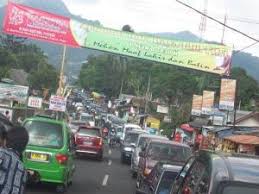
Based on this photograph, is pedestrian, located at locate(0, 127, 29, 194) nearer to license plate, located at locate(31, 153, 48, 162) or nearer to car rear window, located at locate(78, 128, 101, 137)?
license plate, located at locate(31, 153, 48, 162)

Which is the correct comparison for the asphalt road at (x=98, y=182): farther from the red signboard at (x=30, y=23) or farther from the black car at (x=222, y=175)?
the black car at (x=222, y=175)

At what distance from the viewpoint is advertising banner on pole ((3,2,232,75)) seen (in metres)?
31.7

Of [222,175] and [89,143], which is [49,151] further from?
[89,143]

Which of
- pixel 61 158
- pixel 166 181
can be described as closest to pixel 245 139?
pixel 61 158

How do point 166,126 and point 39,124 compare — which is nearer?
point 39,124

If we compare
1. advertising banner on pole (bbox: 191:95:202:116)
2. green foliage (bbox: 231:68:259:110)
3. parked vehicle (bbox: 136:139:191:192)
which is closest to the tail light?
parked vehicle (bbox: 136:139:191:192)

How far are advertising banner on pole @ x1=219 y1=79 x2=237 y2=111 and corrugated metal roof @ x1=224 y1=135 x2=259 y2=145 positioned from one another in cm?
211

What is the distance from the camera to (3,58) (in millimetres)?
86625

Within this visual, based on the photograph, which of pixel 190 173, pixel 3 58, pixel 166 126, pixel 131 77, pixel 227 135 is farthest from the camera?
pixel 131 77

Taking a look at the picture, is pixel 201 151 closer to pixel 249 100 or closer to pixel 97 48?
pixel 97 48

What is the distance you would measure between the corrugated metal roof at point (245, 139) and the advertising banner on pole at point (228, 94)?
211cm

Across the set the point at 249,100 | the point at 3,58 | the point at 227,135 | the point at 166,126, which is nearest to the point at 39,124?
the point at 227,135

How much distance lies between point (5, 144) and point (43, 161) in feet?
34.6

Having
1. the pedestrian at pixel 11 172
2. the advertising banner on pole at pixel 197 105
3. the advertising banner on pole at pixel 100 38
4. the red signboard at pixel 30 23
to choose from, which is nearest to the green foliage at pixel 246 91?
the advertising banner on pole at pixel 197 105
